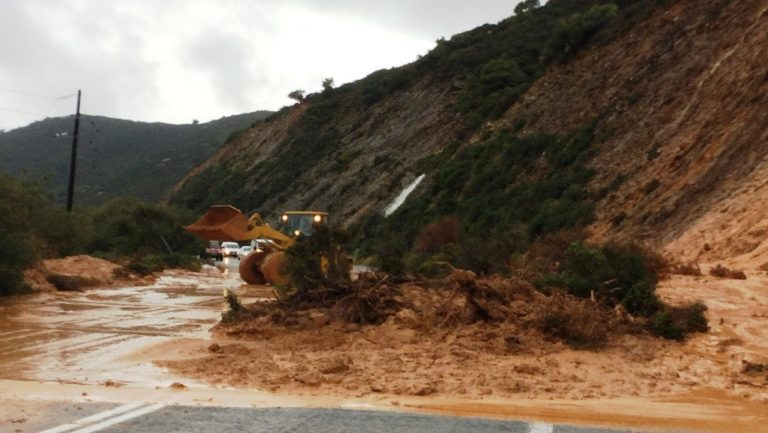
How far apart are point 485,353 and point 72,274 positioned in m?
20.1

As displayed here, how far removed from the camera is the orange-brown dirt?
895 centimetres

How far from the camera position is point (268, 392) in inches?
363

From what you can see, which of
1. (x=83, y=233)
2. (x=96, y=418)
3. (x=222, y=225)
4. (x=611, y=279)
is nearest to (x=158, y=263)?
(x=83, y=233)

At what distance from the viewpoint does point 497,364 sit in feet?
35.1

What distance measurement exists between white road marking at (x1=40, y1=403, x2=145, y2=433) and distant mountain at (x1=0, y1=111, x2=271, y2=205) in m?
89.7

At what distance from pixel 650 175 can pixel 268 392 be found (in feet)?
73.8

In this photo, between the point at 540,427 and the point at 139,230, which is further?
the point at 139,230

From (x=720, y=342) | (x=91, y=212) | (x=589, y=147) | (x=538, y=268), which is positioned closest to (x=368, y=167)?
(x=91, y=212)

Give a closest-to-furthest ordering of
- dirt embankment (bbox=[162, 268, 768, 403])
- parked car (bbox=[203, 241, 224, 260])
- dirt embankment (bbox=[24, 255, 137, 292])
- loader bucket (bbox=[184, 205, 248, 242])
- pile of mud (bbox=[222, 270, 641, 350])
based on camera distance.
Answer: dirt embankment (bbox=[162, 268, 768, 403]) < pile of mud (bbox=[222, 270, 641, 350]) < loader bucket (bbox=[184, 205, 248, 242]) < dirt embankment (bbox=[24, 255, 137, 292]) < parked car (bbox=[203, 241, 224, 260])

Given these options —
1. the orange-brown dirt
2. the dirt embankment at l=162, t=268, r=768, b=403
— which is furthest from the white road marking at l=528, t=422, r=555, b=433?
the dirt embankment at l=162, t=268, r=768, b=403

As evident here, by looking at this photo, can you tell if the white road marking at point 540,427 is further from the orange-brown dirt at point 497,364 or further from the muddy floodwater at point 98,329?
the muddy floodwater at point 98,329

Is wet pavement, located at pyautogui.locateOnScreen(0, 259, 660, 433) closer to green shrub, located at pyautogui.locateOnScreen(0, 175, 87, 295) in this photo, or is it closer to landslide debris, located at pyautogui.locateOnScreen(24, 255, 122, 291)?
green shrub, located at pyautogui.locateOnScreen(0, 175, 87, 295)

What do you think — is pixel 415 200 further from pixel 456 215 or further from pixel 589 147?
pixel 589 147

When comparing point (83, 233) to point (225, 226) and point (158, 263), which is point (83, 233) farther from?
point (225, 226)
